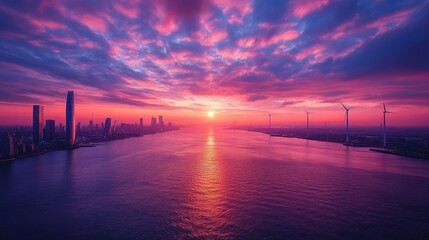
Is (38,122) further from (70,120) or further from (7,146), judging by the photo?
(7,146)

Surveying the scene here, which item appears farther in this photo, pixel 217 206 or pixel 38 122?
pixel 38 122

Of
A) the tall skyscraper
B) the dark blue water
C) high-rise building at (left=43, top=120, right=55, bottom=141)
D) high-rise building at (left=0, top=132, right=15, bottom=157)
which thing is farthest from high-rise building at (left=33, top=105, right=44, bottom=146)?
the dark blue water

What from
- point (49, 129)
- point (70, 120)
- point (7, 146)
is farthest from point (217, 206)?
point (49, 129)

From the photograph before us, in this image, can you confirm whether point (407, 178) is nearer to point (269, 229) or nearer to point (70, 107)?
point (269, 229)

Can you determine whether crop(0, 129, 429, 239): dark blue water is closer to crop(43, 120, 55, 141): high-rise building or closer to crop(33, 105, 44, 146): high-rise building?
crop(33, 105, 44, 146): high-rise building

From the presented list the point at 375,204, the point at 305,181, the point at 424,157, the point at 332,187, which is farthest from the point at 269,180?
the point at 424,157

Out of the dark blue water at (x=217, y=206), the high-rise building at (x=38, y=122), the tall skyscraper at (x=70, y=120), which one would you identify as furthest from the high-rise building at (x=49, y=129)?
the dark blue water at (x=217, y=206)

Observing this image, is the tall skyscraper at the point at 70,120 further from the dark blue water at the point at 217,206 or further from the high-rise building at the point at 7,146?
Answer: the dark blue water at the point at 217,206
